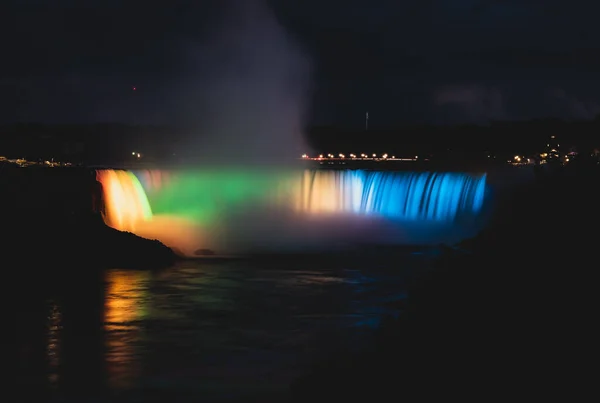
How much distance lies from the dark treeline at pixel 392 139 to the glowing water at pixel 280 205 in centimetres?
2349

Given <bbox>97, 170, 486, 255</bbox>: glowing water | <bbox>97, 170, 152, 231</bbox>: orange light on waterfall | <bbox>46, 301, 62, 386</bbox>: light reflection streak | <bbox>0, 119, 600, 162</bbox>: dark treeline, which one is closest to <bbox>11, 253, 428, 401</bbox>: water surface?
<bbox>46, 301, 62, 386</bbox>: light reflection streak

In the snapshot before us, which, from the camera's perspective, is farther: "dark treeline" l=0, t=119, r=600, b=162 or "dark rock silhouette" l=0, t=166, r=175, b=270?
"dark treeline" l=0, t=119, r=600, b=162

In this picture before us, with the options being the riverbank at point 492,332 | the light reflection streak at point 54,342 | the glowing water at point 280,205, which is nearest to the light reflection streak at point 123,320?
the light reflection streak at point 54,342

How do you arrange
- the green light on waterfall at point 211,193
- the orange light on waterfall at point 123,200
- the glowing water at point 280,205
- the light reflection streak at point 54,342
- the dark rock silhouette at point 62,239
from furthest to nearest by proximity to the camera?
the green light on waterfall at point 211,193 → the glowing water at point 280,205 → the orange light on waterfall at point 123,200 → the dark rock silhouette at point 62,239 → the light reflection streak at point 54,342

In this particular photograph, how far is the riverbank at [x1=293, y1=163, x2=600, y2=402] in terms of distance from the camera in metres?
10.1

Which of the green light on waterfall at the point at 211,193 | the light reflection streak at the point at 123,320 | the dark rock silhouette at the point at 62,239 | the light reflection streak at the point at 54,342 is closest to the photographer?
the light reflection streak at the point at 54,342

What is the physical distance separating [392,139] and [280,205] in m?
57.7

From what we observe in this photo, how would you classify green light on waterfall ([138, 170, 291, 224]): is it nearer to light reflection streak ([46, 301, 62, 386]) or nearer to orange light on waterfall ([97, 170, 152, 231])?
orange light on waterfall ([97, 170, 152, 231])

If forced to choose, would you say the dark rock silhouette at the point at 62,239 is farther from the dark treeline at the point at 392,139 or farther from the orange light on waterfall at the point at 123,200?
the dark treeline at the point at 392,139

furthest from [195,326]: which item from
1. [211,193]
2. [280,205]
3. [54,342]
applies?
[211,193]

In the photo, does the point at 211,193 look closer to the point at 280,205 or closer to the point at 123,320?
the point at 280,205

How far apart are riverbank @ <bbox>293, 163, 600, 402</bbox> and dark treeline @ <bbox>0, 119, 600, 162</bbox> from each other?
49.2 m

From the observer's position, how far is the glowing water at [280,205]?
32.6m

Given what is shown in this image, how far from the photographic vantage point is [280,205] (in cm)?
4112
